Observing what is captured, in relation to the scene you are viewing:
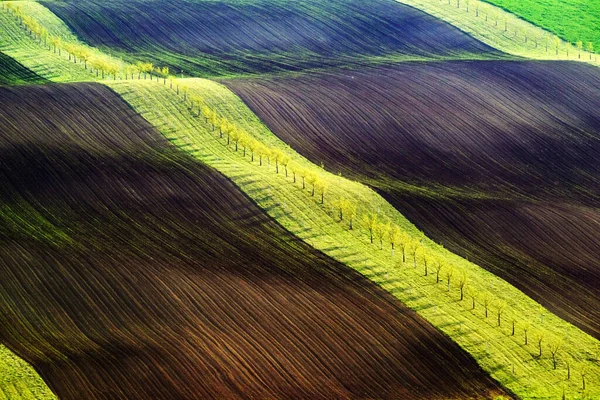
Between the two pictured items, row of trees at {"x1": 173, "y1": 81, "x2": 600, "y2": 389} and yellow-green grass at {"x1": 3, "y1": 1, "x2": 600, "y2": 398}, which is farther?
row of trees at {"x1": 173, "y1": 81, "x2": 600, "y2": 389}

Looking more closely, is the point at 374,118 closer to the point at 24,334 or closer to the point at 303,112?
the point at 303,112

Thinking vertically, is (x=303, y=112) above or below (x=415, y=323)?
above

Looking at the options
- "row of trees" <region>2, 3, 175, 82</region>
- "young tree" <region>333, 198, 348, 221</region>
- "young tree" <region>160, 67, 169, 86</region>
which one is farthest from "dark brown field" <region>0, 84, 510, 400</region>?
"row of trees" <region>2, 3, 175, 82</region>

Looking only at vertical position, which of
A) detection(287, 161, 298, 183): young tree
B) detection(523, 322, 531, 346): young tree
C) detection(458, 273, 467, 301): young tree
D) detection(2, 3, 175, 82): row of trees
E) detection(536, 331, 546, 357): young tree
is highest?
detection(2, 3, 175, 82): row of trees

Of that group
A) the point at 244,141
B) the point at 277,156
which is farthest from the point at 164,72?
the point at 277,156

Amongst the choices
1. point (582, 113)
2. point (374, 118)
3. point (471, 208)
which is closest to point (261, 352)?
point (471, 208)

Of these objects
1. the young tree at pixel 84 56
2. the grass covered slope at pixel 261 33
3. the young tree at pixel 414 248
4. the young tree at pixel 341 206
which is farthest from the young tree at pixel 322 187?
the young tree at pixel 84 56

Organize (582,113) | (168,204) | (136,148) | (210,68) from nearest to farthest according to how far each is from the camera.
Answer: (168,204) → (136,148) → (582,113) → (210,68)

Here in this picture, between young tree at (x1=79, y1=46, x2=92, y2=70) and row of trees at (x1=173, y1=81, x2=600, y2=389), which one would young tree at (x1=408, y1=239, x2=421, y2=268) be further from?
young tree at (x1=79, y1=46, x2=92, y2=70)
